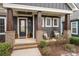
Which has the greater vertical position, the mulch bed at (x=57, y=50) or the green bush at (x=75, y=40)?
the green bush at (x=75, y=40)

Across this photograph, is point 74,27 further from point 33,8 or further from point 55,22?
point 33,8

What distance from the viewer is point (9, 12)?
8453 millimetres

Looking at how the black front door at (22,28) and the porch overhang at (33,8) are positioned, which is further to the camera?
the black front door at (22,28)

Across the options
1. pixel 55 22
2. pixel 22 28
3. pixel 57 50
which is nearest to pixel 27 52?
pixel 57 50

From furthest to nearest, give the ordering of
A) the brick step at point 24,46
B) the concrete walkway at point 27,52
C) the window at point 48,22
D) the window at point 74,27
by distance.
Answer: the window at point 48,22, the window at point 74,27, the brick step at point 24,46, the concrete walkway at point 27,52

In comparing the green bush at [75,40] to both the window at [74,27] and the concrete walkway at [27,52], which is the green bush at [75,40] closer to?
the concrete walkway at [27,52]

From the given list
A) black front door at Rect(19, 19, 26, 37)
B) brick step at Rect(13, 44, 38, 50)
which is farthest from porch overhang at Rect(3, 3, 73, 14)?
black front door at Rect(19, 19, 26, 37)

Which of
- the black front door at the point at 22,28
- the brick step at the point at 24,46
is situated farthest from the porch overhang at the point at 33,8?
the black front door at the point at 22,28

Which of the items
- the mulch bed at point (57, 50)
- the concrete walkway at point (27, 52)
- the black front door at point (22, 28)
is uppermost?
the black front door at point (22, 28)

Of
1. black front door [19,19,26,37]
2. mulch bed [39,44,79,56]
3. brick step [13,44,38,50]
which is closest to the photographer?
mulch bed [39,44,79,56]

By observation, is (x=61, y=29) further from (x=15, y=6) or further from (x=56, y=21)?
(x=15, y=6)

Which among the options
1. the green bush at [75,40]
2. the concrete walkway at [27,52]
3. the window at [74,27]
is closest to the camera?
the concrete walkway at [27,52]

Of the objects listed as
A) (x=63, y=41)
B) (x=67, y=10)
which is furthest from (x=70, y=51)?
(x=67, y=10)

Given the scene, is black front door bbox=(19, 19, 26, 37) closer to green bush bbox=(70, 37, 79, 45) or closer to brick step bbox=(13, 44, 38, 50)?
brick step bbox=(13, 44, 38, 50)
